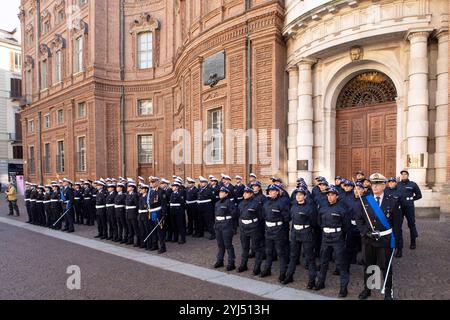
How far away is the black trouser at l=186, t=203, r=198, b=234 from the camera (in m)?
11.2

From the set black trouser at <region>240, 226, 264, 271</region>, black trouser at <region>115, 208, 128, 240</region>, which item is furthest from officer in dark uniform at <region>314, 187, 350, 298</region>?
black trouser at <region>115, 208, 128, 240</region>

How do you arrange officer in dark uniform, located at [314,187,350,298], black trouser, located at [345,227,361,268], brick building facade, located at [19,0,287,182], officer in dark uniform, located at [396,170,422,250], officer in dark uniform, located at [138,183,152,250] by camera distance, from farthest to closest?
brick building facade, located at [19,0,287,182] → officer in dark uniform, located at [138,183,152,250] → officer in dark uniform, located at [396,170,422,250] → black trouser, located at [345,227,361,268] → officer in dark uniform, located at [314,187,350,298]

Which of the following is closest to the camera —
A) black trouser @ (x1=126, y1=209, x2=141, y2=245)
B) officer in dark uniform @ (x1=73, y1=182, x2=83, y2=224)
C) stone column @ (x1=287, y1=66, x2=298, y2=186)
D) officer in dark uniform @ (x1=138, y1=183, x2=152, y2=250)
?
officer in dark uniform @ (x1=138, y1=183, x2=152, y2=250)

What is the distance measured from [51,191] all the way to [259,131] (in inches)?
355

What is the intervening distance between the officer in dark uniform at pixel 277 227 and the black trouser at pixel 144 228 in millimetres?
3909

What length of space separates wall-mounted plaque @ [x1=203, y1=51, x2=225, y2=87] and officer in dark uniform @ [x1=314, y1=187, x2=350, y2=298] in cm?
1132

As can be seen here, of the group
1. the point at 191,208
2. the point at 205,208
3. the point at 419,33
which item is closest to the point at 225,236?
the point at 205,208

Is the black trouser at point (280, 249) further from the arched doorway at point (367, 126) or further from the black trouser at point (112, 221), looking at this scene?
the arched doorway at point (367, 126)

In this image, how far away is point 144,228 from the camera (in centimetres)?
951

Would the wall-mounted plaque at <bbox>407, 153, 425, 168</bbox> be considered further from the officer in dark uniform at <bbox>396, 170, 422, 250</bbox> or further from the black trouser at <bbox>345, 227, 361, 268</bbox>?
the black trouser at <bbox>345, 227, 361, 268</bbox>

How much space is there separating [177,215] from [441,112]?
30.5 feet

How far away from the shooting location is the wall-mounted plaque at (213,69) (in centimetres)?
1608

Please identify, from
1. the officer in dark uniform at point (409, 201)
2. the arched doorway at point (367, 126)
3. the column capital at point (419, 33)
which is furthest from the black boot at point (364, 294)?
the column capital at point (419, 33)
